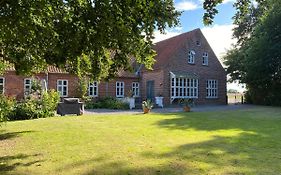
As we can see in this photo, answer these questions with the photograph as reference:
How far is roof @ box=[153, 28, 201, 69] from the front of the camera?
105 ft

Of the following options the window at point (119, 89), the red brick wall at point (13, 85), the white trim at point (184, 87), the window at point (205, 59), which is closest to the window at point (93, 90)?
the window at point (119, 89)

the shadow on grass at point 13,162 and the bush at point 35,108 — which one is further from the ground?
the bush at point 35,108

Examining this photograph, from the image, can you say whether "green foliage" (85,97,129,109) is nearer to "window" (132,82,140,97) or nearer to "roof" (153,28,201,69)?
"window" (132,82,140,97)

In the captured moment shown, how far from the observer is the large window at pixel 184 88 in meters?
31.5

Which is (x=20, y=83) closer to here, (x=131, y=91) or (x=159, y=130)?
(x=131, y=91)

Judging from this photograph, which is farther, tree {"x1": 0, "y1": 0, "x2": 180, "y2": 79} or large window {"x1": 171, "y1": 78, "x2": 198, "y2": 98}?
large window {"x1": 171, "y1": 78, "x2": 198, "y2": 98}

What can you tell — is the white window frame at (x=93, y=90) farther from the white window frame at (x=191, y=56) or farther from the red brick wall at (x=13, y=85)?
the white window frame at (x=191, y=56)

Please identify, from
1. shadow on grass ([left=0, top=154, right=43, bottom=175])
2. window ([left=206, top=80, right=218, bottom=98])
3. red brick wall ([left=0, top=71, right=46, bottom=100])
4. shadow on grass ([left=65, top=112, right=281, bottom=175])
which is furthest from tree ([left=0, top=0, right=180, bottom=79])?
window ([left=206, top=80, right=218, bottom=98])

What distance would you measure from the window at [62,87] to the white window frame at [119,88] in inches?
196

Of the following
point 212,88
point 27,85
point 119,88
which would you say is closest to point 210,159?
point 27,85

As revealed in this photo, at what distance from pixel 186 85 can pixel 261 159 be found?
25.2 m

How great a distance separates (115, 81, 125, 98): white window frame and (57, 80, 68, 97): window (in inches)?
196

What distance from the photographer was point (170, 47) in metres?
33.7

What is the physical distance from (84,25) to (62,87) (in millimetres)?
22699
